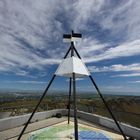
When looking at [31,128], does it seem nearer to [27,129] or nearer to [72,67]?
[27,129]

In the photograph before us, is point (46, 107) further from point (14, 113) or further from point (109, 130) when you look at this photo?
point (109, 130)

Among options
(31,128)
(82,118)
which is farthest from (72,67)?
(82,118)

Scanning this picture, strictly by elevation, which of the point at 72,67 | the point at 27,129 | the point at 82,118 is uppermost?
the point at 72,67

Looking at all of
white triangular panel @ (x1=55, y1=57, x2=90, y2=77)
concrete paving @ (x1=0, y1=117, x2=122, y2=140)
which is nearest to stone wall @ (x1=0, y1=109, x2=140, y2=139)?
concrete paving @ (x1=0, y1=117, x2=122, y2=140)

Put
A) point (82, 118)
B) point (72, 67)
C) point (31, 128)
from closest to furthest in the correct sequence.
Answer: point (72, 67)
point (31, 128)
point (82, 118)

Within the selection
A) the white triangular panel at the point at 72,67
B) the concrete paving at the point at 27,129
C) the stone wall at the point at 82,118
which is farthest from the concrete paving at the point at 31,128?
the white triangular panel at the point at 72,67

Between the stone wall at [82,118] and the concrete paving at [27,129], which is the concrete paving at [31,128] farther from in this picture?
the stone wall at [82,118]

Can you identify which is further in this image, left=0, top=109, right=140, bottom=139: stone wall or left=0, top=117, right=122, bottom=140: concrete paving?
left=0, top=109, right=140, bottom=139: stone wall

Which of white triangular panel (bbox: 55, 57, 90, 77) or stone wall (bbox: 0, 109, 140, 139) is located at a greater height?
white triangular panel (bbox: 55, 57, 90, 77)

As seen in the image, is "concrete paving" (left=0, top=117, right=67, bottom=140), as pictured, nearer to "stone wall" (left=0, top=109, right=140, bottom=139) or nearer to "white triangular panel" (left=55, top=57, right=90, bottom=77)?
"stone wall" (left=0, top=109, right=140, bottom=139)
